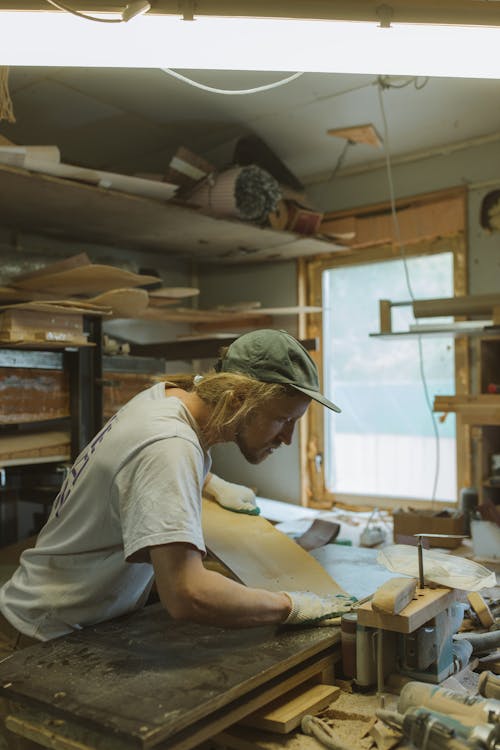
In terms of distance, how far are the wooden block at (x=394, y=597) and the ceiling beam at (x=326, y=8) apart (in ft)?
3.68

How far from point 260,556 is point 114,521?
579 mm

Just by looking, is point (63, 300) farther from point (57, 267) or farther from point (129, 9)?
point (129, 9)

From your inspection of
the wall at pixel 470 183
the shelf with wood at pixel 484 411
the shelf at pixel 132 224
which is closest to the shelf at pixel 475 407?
the shelf with wood at pixel 484 411

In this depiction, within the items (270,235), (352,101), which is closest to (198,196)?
(270,235)

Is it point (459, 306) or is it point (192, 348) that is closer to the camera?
point (459, 306)

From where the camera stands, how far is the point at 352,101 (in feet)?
9.75

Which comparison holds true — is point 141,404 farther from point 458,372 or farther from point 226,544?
point 458,372

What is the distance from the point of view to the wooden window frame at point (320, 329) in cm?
335

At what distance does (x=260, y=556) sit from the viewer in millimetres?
1840

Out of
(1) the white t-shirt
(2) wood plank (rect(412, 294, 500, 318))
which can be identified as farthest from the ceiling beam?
(2) wood plank (rect(412, 294, 500, 318))

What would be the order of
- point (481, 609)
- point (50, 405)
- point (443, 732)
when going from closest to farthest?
point (443, 732), point (481, 609), point (50, 405)

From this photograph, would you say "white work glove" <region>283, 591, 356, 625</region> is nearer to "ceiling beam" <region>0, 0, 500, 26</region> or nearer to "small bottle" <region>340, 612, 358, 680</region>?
"small bottle" <region>340, 612, 358, 680</region>

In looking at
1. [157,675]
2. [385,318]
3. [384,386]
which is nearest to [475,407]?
[385,318]

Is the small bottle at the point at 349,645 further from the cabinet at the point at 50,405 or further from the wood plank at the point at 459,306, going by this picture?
the wood plank at the point at 459,306
